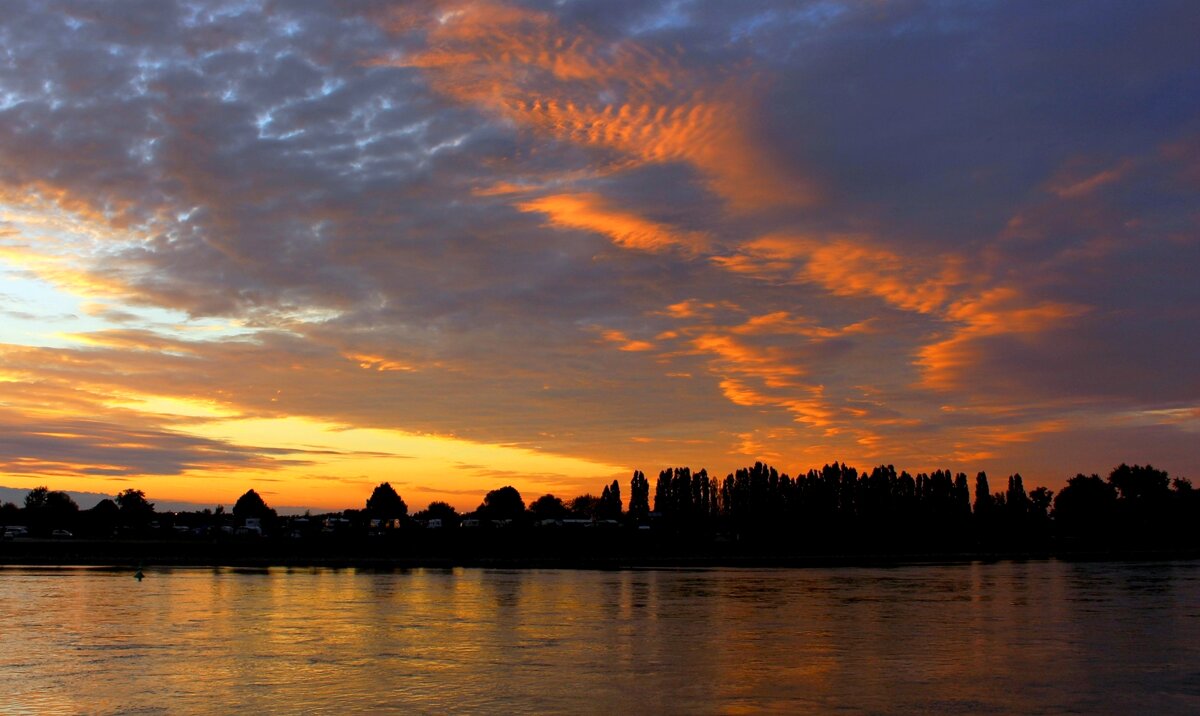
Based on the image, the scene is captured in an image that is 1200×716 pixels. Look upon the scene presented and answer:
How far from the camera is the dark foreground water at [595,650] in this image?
26781mm

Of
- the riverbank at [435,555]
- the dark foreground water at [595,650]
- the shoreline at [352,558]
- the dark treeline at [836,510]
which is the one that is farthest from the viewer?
the dark treeline at [836,510]

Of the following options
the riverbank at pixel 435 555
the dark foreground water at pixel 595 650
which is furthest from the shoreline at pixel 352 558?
the dark foreground water at pixel 595 650

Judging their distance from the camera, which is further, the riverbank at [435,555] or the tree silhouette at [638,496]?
the tree silhouette at [638,496]

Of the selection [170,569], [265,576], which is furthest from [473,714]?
[170,569]

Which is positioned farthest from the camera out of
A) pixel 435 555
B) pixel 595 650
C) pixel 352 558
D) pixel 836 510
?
pixel 836 510

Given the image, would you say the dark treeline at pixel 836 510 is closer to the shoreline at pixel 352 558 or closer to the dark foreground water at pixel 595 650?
the shoreline at pixel 352 558

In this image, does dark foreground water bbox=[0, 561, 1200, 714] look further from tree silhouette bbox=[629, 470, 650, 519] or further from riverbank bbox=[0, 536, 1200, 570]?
tree silhouette bbox=[629, 470, 650, 519]

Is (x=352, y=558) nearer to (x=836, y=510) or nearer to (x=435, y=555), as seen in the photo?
(x=435, y=555)

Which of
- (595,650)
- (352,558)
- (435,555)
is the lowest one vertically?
(435,555)

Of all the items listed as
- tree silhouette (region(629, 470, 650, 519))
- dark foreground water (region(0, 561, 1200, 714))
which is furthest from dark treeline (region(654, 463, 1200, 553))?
dark foreground water (region(0, 561, 1200, 714))

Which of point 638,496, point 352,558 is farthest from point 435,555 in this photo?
Result: point 638,496

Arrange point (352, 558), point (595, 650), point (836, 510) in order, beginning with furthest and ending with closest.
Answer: point (836, 510)
point (352, 558)
point (595, 650)

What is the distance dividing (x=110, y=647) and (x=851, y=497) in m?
153

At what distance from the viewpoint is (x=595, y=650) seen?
3684 centimetres
